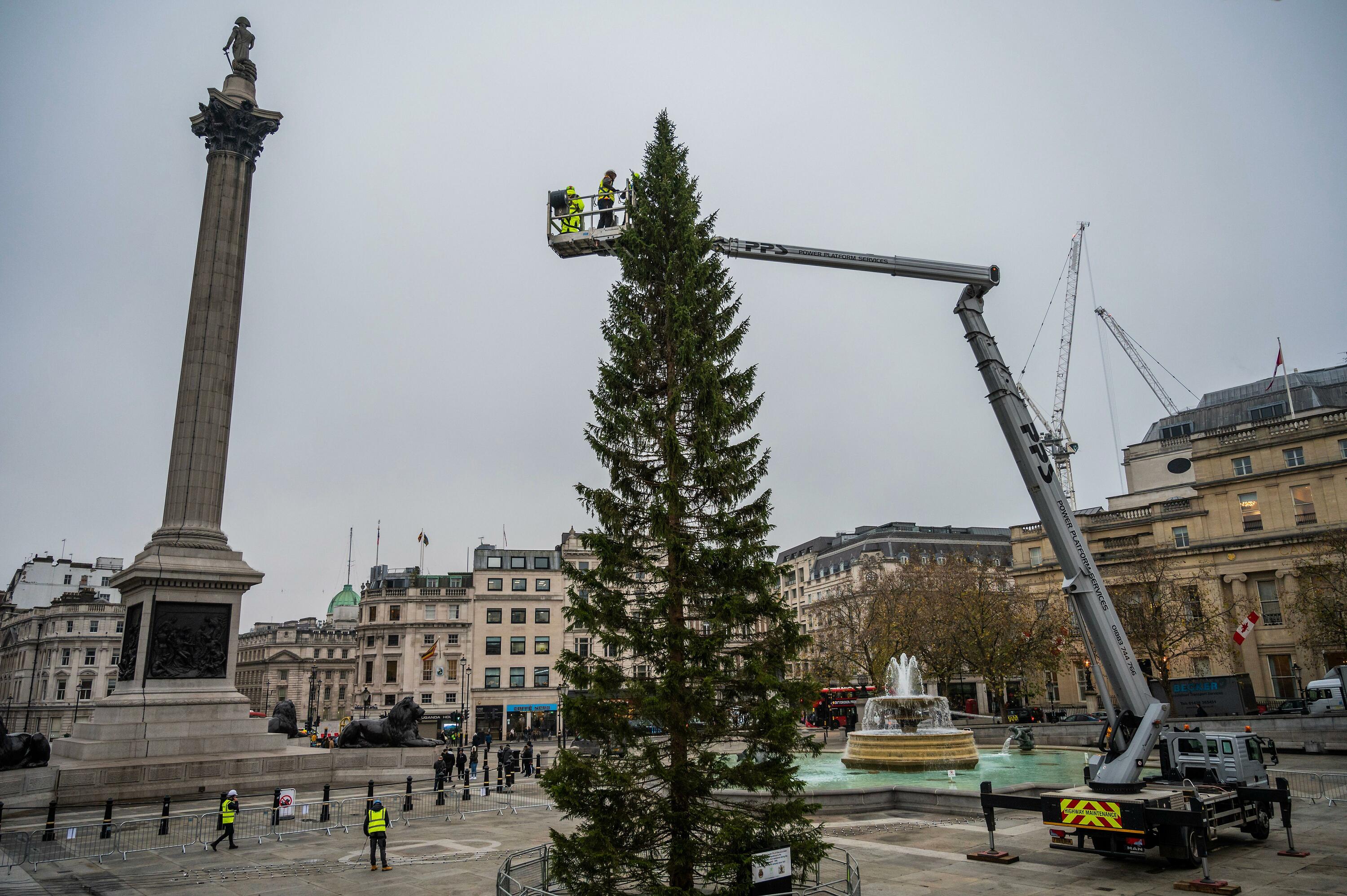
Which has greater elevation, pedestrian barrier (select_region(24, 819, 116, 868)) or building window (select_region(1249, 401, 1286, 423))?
building window (select_region(1249, 401, 1286, 423))

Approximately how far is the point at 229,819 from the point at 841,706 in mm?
48696

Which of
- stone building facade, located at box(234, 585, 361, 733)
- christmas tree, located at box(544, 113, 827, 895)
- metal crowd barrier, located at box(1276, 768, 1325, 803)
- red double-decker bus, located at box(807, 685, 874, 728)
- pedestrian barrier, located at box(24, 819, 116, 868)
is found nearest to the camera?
christmas tree, located at box(544, 113, 827, 895)

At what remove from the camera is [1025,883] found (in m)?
15.0

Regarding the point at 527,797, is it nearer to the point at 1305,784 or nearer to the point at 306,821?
the point at 306,821

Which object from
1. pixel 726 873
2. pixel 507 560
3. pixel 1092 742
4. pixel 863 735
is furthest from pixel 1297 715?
pixel 507 560

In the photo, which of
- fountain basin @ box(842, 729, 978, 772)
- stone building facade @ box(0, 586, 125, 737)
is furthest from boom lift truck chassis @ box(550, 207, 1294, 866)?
stone building facade @ box(0, 586, 125, 737)

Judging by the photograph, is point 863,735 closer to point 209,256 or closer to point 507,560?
point 209,256

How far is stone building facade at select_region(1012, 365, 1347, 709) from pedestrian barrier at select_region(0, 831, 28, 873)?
5327 cm

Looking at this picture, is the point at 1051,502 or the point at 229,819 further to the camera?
the point at 229,819

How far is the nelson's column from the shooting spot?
3112 cm

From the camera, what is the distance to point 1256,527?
2148 inches

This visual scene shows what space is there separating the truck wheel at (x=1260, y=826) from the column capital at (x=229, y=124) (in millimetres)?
44944

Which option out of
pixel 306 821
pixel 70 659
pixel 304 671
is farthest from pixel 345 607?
pixel 306 821

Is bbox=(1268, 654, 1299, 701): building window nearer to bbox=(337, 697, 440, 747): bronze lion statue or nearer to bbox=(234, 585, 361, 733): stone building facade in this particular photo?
bbox=(337, 697, 440, 747): bronze lion statue
